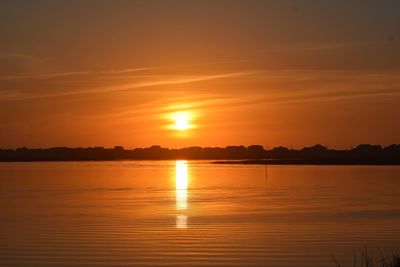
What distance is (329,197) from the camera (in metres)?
34.8

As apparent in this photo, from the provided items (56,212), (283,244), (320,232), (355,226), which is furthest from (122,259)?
(56,212)

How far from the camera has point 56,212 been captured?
2684cm

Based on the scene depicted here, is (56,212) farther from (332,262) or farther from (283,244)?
(332,262)

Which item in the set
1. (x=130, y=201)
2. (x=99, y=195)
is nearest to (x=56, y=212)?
(x=130, y=201)

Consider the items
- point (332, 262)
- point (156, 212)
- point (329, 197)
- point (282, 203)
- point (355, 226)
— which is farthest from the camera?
point (329, 197)

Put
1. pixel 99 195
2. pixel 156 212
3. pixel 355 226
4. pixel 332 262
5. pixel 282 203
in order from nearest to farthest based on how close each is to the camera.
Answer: pixel 332 262 → pixel 355 226 → pixel 156 212 → pixel 282 203 → pixel 99 195

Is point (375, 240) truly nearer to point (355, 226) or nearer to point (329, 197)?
point (355, 226)

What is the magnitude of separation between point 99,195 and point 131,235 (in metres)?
17.3

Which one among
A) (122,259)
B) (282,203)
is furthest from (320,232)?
(282,203)

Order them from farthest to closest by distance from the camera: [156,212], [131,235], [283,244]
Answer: [156,212] → [131,235] → [283,244]

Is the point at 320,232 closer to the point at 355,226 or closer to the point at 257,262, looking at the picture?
the point at 355,226

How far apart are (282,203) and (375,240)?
481 inches

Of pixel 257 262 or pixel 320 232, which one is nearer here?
pixel 257 262

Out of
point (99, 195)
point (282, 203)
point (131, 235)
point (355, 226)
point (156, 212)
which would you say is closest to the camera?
point (131, 235)
